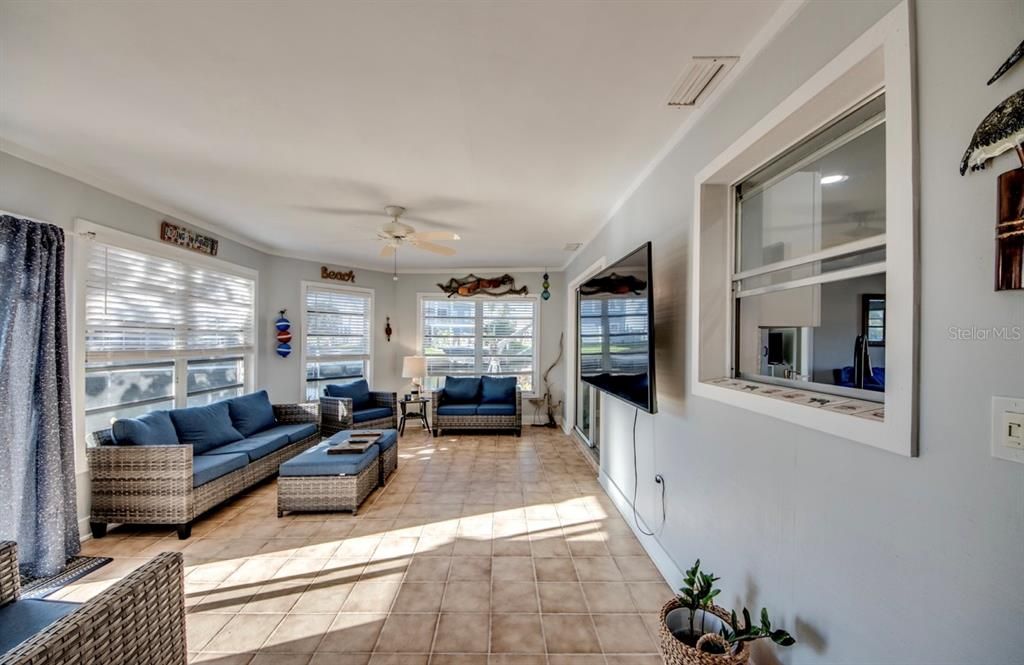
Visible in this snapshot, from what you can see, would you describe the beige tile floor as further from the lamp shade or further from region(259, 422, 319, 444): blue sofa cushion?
the lamp shade

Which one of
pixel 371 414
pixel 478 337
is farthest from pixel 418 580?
pixel 478 337

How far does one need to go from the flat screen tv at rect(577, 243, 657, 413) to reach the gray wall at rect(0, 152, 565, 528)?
3.50 meters

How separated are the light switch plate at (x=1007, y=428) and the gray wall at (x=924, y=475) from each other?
0.02 meters

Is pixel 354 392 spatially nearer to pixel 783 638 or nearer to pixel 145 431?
pixel 145 431

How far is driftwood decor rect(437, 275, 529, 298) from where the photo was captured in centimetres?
663

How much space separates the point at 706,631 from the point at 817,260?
5.05 feet

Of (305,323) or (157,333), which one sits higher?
(305,323)

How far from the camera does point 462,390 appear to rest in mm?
6277

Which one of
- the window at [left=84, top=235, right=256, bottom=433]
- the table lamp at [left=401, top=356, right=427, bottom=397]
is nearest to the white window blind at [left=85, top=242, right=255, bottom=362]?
the window at [left=84, top=235, right=256, bottom=433]

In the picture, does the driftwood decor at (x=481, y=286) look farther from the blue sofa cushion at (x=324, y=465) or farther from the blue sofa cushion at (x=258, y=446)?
the blue sofa cushion at (x=324, y=465)

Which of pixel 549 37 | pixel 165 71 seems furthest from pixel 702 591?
pixel 165 71

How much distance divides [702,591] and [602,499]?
1.94 meters

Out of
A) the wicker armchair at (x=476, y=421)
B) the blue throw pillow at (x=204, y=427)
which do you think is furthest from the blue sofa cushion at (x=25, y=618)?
the wicker armchair at (x=476, y=421)

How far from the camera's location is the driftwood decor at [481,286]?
6.63 metres
